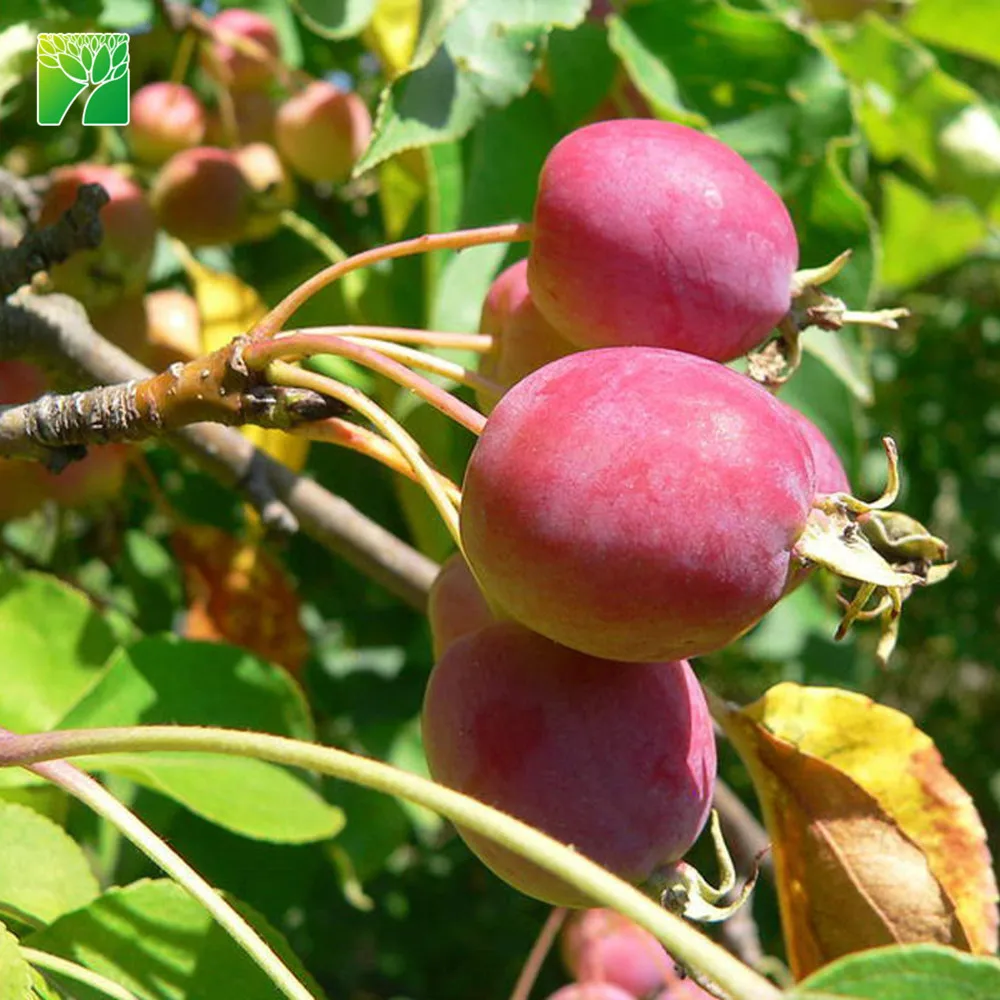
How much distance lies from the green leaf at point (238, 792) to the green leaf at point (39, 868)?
5 cm

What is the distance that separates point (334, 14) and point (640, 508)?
61 centimetres

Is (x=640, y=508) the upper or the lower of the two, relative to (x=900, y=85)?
upper

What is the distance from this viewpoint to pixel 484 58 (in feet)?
2.94

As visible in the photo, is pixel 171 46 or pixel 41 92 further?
pixel 171 46

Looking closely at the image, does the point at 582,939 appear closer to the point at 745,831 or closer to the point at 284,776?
the point at 745,831

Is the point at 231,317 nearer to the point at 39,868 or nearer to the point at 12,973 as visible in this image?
the point at 39,868

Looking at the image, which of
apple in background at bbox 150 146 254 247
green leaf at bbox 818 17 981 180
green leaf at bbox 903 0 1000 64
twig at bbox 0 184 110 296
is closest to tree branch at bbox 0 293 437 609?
twig at bbox 0 184 110 296

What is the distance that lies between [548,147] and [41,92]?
38 centimetres

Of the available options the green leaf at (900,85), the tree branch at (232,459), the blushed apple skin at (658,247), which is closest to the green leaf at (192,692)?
the tree branch at (232,459)

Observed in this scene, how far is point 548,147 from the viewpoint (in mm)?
1052

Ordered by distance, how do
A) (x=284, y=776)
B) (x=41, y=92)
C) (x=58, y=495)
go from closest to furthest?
(x=284, y=776), (x=41, y=92), (x=58, y=495)

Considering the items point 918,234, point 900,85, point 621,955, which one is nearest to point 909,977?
point 900,85

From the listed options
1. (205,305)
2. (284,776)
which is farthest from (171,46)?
(284,776)

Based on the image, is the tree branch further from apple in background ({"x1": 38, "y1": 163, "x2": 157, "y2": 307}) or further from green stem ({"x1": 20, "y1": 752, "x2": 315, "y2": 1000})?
green stem ({"x1": 20, "y1": 752, "x2": 315, "y2": 1000})
